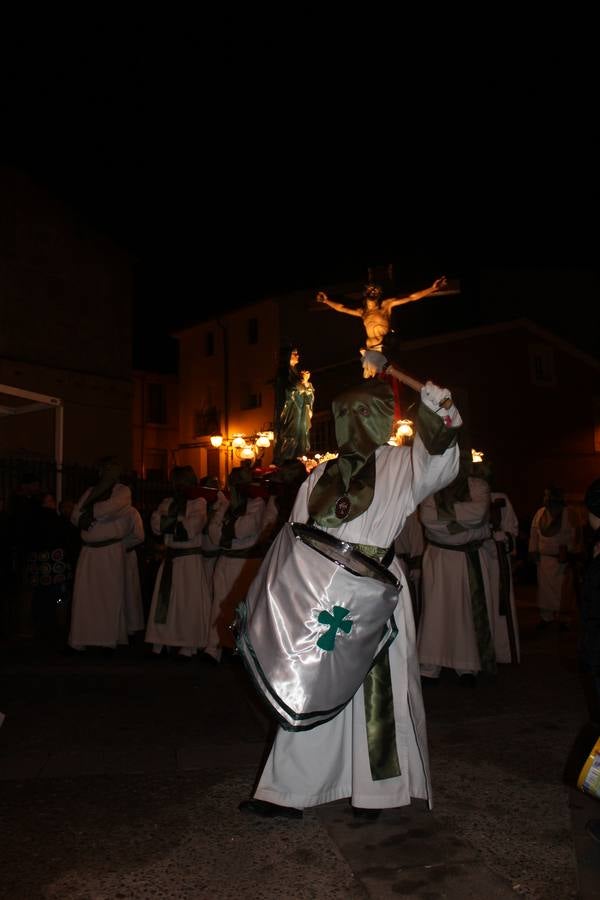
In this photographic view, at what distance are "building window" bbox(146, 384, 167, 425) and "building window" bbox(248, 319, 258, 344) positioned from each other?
22.1 ft

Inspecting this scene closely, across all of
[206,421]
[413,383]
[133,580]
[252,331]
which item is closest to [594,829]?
[413,383]

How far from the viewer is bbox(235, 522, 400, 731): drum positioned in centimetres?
363

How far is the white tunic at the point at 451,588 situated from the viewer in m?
7.29

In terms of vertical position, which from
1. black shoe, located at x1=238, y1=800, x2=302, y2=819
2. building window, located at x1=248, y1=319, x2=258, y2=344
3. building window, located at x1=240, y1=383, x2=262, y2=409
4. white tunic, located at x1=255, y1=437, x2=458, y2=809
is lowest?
black shoe, located at x1=238, y1=800, x2=302, y2=819

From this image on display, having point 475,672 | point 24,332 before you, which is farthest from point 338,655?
point 24,332

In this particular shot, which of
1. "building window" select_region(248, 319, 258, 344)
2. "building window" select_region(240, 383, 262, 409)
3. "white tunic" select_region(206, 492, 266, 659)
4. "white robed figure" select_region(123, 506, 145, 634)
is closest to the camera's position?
"white tunic" select_region(206, 492, 266, 659)

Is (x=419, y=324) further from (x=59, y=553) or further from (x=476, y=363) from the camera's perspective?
(x=59, y=553)

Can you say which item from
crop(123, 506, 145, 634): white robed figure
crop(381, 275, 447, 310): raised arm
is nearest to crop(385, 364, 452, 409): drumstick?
crop(123, 506, 145, 634): white robed figure

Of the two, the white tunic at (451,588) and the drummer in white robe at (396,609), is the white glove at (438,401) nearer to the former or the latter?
the drummer in white robe at (396,609)

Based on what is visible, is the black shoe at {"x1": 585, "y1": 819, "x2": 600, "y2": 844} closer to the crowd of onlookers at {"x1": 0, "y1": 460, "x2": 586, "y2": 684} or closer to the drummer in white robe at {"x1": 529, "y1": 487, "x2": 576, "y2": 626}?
the crowd of onlookers at {"x1": 0, "y1": 460, "x2": 586, "y2": 684}

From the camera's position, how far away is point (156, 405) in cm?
3634

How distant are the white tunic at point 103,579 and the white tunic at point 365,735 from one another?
5.44 m

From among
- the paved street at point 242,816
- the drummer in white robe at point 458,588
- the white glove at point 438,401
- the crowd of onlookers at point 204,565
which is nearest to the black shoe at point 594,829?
the paved street at point 242,816

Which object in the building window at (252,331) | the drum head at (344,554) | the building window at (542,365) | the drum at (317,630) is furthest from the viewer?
the building window at (252,331)
